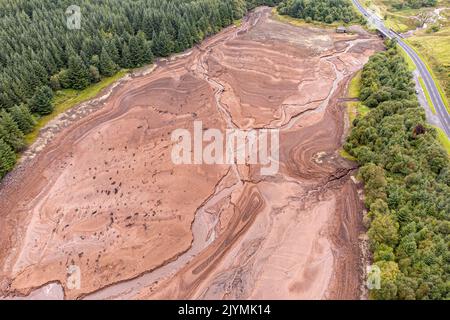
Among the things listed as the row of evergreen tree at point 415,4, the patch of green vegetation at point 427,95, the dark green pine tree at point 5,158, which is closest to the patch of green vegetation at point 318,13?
the row of evergreen tree at point 415,4

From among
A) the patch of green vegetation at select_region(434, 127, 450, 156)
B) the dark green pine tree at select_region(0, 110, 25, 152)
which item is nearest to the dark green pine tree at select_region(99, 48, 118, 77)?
the dark green pine tree at select_region(0, 110, 25, 152)

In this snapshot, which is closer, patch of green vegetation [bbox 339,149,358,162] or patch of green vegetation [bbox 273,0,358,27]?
patch of green vegetation [bbox 339,149,358,162]

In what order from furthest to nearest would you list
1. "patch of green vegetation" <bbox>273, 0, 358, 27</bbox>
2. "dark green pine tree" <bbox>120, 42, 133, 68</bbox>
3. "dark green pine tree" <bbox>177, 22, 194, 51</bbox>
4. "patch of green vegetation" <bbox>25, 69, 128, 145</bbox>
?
"patch of green vegetation" <bbox>273, 0, 358, 27</bbox>
"dark green pine tree" <bbox>177, 22, 194, 51</bbox>
"dark green pine tree" <bbox>120, 42, 133, 68</bbox>
"patch of green vegetation" <bbox>25, 69, 128, 145</bbox>

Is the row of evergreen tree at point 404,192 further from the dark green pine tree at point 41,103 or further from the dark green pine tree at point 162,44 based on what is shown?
the dark green pine tree at point 41,103

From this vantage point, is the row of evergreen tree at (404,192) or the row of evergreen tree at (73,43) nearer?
the row of evergreen tree at (404,192)

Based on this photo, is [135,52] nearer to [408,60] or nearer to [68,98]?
[68,98]

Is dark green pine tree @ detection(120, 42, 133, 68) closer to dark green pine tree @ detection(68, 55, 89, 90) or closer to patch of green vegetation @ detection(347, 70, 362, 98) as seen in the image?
dark green pine tree @ detection(68, 55, 89, 90)
